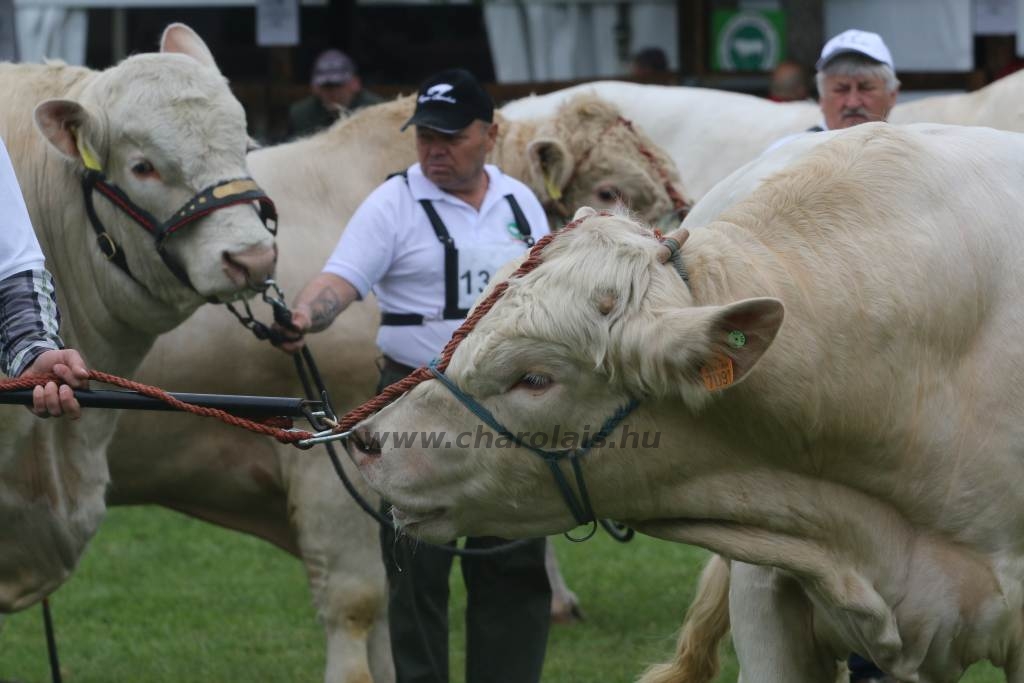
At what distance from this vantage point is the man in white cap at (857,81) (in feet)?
19.5

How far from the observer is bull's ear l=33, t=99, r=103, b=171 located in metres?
4.68

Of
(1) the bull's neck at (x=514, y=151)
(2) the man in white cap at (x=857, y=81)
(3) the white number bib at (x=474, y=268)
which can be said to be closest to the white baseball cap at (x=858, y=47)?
(2) the man in white cap at (x=857, y=81)

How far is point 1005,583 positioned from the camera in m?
3.58

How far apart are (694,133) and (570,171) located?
2537 millimetres

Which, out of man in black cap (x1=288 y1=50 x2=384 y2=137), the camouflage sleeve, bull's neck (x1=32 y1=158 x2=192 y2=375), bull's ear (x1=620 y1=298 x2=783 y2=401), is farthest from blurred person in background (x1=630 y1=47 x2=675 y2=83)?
bull's ear (x1=620 y1=298 x2=783 y2=401)

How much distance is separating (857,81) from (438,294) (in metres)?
1.88

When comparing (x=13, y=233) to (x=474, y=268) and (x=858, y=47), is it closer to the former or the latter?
(x=474, y=268)

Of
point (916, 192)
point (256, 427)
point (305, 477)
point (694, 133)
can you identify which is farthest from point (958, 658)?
point (694, 133)

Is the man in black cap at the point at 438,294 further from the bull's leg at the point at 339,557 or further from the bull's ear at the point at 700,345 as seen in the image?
the bull's ear at the point at 700,345

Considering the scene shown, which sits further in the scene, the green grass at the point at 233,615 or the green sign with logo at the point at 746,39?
the green sign with logo at the point at 746,39

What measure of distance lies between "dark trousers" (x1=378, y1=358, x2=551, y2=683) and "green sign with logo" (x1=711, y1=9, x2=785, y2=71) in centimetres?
716

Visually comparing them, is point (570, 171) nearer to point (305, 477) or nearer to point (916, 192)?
point (305, 477)

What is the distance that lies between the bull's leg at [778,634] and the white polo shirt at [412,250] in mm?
1543

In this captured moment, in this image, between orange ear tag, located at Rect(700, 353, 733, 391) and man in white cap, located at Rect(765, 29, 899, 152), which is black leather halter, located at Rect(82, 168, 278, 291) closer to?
orange ear tag, located at Rect(700, 353, 733, 391)
